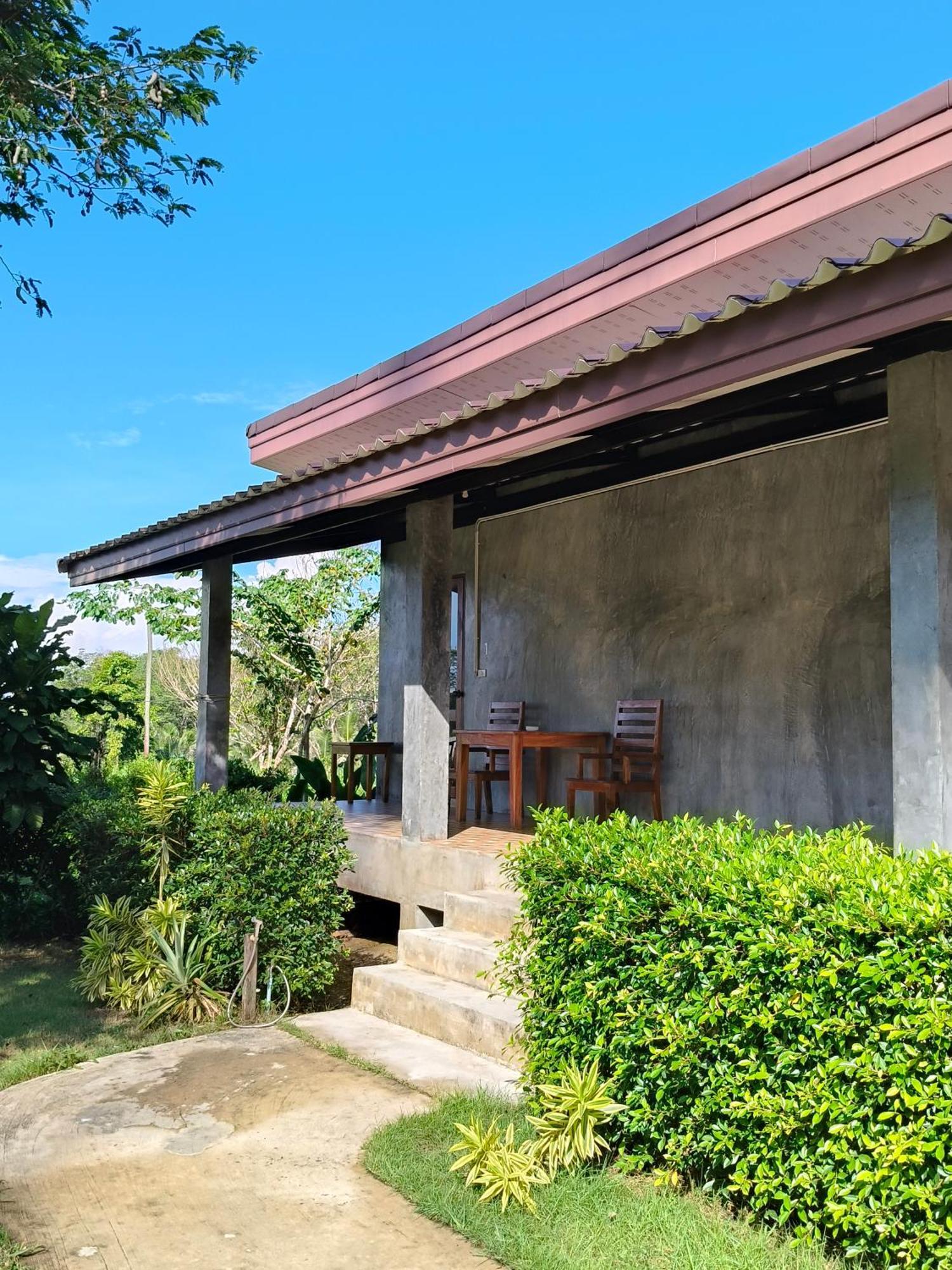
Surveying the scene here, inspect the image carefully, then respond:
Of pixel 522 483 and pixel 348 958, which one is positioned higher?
pixel 522 483

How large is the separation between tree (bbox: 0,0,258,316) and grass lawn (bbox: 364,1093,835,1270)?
6.81 metres

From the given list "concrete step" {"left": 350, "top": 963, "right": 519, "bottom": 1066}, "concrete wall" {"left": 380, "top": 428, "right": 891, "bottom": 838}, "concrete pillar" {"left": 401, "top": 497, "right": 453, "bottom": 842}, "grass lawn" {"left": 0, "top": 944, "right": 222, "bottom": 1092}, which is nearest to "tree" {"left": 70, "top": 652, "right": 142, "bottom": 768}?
"concrete wall" {"left": 380, "top": 428, "right": 891, "bottom": 838}

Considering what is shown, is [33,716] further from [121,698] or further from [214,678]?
[121,698]

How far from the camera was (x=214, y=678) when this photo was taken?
29.2ft

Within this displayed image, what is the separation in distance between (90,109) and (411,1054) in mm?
6898

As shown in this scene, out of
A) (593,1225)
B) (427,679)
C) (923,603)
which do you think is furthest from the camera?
(427,679)

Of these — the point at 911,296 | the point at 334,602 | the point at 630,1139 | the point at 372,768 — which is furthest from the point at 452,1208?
the point at 334,602

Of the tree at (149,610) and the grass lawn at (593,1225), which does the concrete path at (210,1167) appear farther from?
the tree at (149,610)

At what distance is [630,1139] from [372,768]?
24.9 ft

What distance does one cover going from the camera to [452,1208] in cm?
335

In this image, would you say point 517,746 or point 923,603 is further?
point 517,746

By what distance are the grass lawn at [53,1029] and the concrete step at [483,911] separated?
4.75ft

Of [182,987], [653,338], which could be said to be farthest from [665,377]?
[182,987]

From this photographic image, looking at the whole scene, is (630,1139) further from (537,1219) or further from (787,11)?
(787,11)
